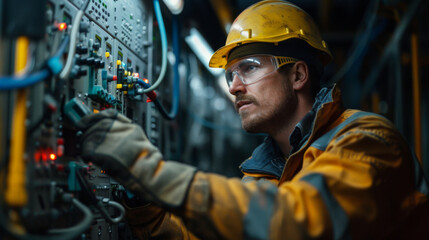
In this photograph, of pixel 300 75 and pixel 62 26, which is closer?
pixel 62 26

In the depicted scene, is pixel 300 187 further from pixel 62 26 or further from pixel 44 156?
pixel 62 26

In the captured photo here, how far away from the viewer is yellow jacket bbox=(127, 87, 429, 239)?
4.12ft

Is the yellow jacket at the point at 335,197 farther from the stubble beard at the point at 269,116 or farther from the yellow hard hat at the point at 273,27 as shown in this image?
the yellow hard hat at the point at 273,27

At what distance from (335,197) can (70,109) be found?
0.88 m

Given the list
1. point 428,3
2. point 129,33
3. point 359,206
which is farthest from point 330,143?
point 428,3

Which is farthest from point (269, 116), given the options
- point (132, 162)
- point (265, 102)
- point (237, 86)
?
point (132, 162)

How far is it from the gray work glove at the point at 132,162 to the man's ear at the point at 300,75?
1084 millimetres

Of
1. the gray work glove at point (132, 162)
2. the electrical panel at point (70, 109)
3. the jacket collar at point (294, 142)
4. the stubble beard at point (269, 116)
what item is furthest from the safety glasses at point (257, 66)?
the gray work glove at point (132, 162)

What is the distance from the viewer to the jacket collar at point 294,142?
1.86 meters

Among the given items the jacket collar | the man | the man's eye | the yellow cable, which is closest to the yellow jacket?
Result: the man

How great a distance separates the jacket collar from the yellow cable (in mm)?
1140

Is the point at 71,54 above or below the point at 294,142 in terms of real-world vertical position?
above

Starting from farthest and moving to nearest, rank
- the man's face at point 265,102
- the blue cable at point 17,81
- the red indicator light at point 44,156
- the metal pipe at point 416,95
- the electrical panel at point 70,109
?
the metal pipe at point 416,95, the man's face at point 265,102, the red indicator light at point 44,156, the electrical panel at point 70,109, the blue cable at point 17,81

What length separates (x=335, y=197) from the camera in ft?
4.30
